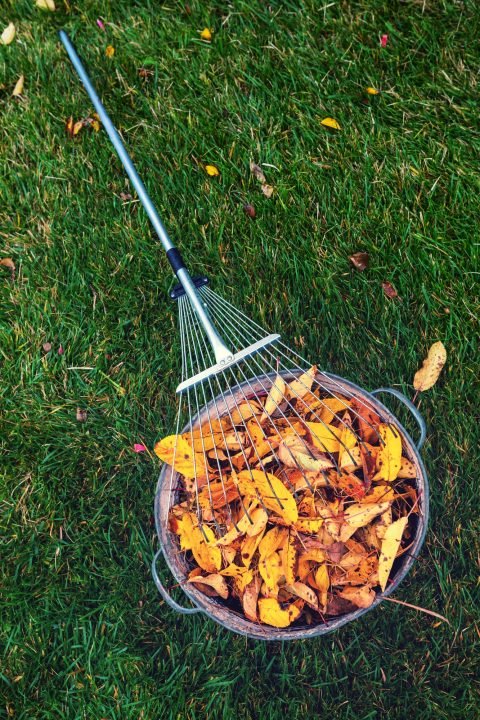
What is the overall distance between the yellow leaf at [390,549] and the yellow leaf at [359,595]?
35 millimetres

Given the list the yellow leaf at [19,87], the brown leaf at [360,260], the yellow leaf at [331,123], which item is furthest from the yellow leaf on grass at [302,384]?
the yellow leaf at [19,87]

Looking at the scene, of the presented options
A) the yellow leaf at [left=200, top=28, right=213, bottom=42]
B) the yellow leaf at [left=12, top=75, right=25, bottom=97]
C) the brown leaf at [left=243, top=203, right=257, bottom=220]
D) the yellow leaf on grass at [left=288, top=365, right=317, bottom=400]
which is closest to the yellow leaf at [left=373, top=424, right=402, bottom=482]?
the yellow leaf on grass at [left=288, top=365, right=317, bottom=400]

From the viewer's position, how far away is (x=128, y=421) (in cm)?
196

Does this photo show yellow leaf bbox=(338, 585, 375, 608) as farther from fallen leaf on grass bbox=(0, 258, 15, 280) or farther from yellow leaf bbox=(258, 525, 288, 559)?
fallen leaf on grass bbox=(0, 258, 15, 280)

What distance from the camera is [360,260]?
6.53 ft

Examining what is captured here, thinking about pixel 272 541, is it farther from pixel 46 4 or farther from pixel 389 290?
pixel 46 4

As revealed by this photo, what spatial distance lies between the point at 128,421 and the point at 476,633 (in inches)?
47.6

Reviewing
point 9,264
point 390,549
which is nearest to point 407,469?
point 390,549

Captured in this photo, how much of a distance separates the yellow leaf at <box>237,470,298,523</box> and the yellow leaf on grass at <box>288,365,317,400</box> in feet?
0.71

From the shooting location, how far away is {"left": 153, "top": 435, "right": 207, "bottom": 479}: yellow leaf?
5.10 feet

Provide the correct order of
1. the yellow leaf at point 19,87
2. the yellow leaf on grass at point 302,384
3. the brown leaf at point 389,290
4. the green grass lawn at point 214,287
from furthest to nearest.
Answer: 1. the yellow leaf at point 19,87
2. the brown leaf at point 389,290
3. the green grass lawn at point 214,287
4. the yellow leaf on grass at point 302,384

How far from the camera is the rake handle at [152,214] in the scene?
157cm

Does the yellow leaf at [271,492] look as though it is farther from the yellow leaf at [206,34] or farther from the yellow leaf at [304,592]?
the yellow leaf at [206,34]

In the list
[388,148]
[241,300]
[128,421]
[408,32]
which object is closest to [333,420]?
[241,300]
